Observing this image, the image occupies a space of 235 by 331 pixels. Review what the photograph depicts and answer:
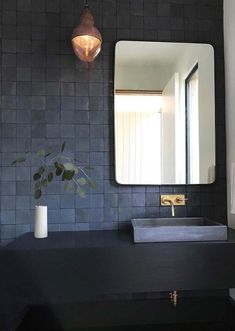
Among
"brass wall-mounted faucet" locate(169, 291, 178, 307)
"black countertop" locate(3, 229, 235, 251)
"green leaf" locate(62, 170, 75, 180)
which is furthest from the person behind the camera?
"brass wall-mounted faucet" locate(169, 291, 178, 307)

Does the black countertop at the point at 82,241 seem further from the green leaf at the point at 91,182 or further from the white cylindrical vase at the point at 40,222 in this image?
the green leaf at the point at 91,182

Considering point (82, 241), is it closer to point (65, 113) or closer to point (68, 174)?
point (68, 174)

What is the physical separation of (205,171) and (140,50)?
3.19ft

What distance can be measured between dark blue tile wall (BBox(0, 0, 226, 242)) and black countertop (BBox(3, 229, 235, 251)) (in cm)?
13

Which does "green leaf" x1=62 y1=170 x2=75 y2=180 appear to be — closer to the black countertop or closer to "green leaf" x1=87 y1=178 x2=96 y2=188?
"green leaf" x1=87 y1=178 x2=96 y2=188

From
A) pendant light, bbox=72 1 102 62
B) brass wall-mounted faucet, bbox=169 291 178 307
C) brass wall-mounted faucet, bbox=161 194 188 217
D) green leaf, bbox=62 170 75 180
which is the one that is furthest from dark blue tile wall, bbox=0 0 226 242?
brass wall-mounted faucet, bbox=169 291 178 307

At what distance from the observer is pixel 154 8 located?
2086 millimetres

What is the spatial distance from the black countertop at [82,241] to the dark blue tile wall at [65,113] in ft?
0.43

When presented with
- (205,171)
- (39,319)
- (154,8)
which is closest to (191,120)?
(205,171)

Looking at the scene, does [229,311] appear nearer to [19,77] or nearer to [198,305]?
[198,305]

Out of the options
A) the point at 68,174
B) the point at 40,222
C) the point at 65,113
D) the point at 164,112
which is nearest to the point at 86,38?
the point at 65,113

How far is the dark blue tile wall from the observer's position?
197 cm

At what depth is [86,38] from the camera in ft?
5.89

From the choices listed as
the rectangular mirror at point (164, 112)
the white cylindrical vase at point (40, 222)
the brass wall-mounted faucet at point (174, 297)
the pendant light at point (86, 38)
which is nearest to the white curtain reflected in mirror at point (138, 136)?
the rectangular mirror at point (164, 112)
